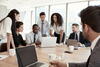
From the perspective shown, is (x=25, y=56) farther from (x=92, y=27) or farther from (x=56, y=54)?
(x=92, y=27)

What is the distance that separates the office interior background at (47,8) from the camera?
19.7ft

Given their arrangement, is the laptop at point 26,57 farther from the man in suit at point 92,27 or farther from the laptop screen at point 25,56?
the man in suit at point 92,27

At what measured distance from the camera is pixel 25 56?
5.04ft

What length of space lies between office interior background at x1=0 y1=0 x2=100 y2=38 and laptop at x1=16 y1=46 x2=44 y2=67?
13.7 ft

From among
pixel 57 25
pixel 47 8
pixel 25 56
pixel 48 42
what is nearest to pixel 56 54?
pixel 48 42

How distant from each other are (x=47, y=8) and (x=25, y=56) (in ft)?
18.6

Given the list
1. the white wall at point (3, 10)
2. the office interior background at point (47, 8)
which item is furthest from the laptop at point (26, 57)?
the white wall at point (3, 10)

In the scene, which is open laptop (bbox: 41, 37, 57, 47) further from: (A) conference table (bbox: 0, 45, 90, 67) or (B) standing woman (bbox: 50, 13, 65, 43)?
(B) standing woman (bbox: 50, 13, 65, 43)

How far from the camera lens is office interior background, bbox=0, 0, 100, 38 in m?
6.00

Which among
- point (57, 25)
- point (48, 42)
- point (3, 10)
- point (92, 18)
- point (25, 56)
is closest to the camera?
point (92, 18)

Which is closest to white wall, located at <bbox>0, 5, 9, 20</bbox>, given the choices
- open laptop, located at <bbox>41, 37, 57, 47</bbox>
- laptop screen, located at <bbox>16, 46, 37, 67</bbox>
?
open laptop, located at <bbox>41, 37, 57, 47</bbox>

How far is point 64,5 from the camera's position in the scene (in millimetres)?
6426

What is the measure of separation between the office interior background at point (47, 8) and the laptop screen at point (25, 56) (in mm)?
4175

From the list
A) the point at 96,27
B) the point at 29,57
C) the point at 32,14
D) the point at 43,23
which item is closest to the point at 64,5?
the point at 32,14
